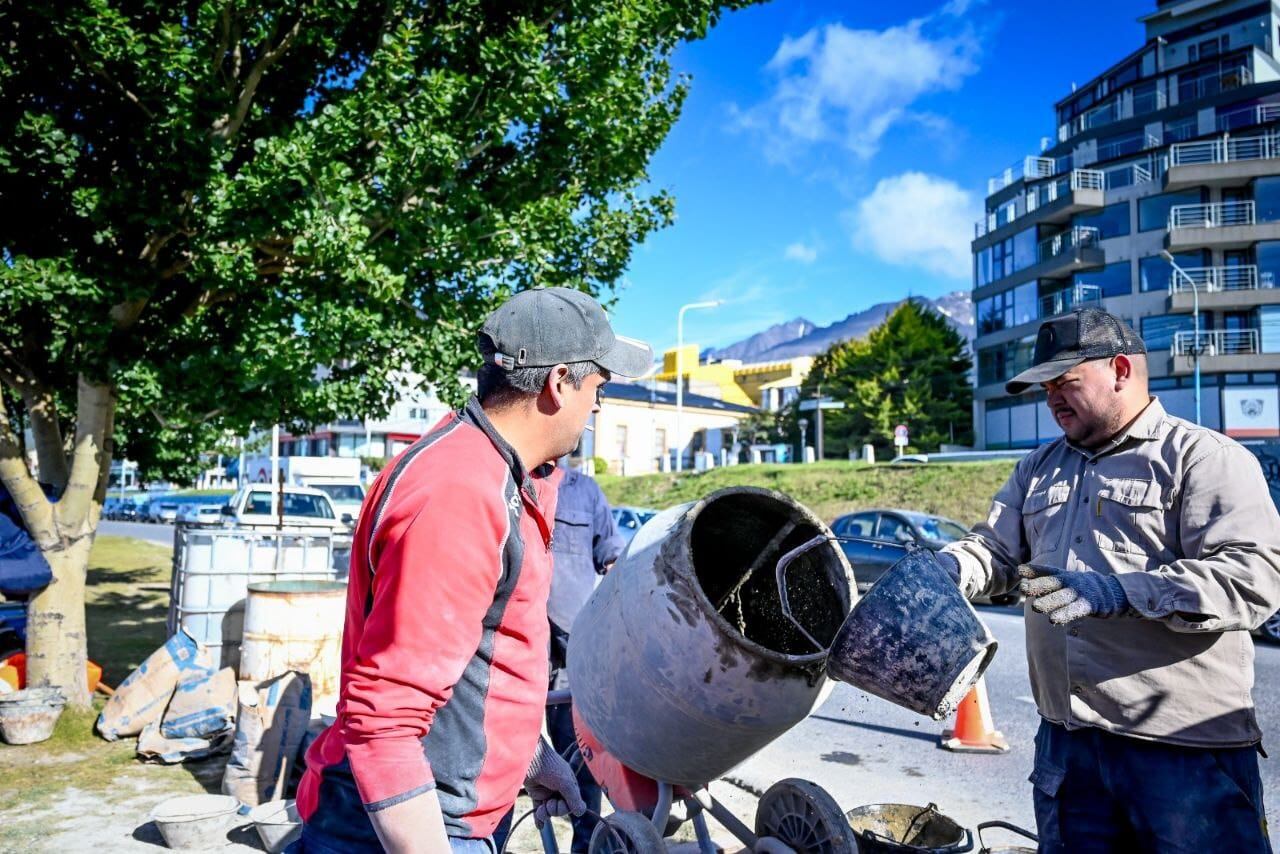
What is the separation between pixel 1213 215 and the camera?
127 ft

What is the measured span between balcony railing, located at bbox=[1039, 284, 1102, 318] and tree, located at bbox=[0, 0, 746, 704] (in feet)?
127

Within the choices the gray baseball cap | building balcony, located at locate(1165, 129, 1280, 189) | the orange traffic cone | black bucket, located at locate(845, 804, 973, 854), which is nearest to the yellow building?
building balcony, located at locate(1165, 129, 1280, 189)

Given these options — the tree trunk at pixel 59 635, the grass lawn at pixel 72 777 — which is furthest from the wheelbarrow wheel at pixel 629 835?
the tree trunk at pixel 59 635

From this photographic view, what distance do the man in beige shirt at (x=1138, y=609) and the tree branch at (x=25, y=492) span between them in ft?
19.5

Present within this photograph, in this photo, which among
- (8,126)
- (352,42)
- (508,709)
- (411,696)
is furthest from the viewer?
(352,42)

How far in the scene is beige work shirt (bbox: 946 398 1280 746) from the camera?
234 centimetres

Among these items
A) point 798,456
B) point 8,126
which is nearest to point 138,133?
point 8,126

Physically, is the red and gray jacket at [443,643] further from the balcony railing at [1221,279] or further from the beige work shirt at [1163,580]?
the balcony railing at [1221,279]

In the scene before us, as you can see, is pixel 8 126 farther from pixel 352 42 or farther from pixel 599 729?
pixel 599 729

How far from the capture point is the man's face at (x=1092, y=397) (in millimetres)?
2736

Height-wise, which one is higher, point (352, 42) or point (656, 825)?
point (352, 42)

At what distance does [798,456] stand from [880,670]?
4875 centimetres

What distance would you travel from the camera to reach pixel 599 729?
306 cm

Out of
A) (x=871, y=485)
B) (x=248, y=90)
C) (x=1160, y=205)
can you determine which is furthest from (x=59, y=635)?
(x=1160, y=205)
